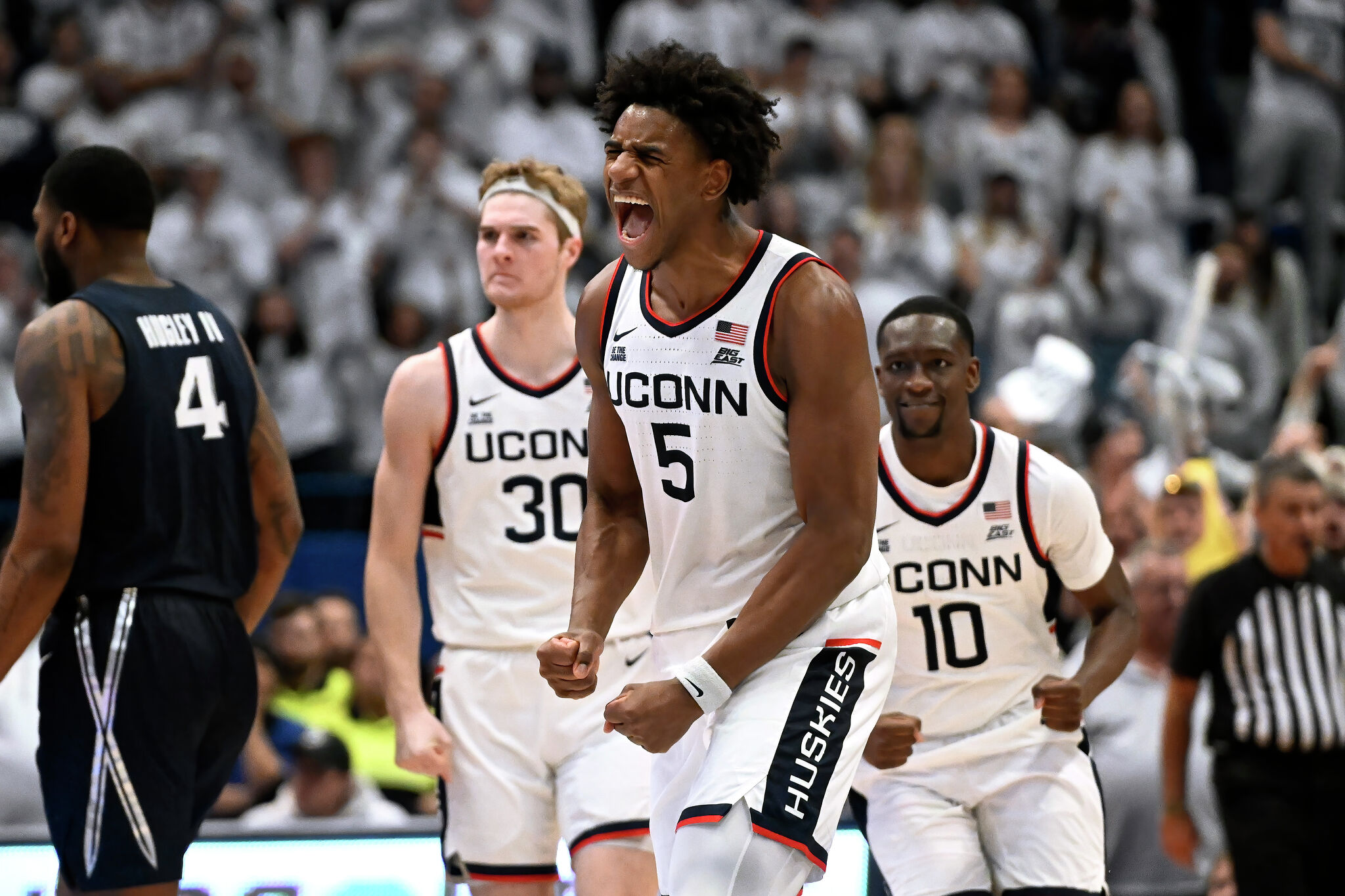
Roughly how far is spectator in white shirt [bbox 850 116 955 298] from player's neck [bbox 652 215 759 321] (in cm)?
874

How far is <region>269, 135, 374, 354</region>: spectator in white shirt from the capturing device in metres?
12.1

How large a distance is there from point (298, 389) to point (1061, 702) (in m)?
7.62

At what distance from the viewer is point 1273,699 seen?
23.7ft

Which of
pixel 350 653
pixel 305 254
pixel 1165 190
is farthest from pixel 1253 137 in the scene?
pixel 350 653

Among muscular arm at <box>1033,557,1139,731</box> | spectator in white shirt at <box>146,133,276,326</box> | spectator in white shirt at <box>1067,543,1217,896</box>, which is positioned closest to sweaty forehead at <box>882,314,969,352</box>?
muscular arm at <box>1033,557,1139,731</box>

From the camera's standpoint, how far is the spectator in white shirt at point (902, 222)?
1280cm

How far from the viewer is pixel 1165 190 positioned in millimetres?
14047

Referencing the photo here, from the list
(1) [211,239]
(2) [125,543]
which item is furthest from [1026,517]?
(1) [211,239]

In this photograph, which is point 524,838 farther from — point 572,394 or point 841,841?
point 841,841

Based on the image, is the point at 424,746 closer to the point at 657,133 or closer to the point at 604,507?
the point at 604,507

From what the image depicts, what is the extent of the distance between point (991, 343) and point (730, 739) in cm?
911

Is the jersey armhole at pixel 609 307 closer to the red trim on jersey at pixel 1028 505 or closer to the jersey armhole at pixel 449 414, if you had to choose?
the jersey armhole at pixel 449 414

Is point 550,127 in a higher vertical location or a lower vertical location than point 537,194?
higher

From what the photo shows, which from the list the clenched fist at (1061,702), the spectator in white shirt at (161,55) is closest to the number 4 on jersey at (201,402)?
the clenched fist at (1061,702)
